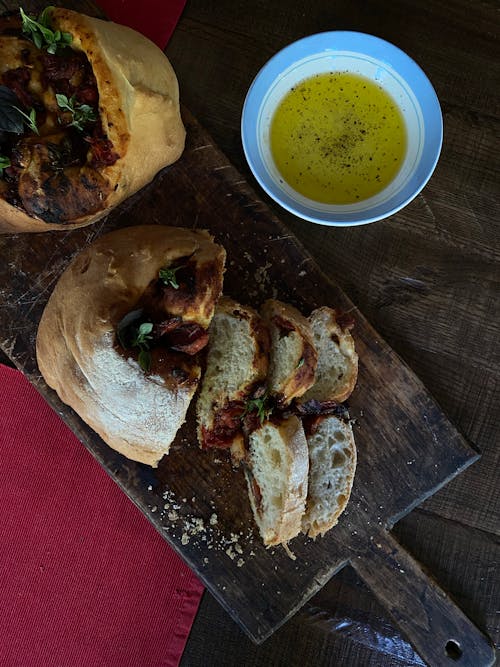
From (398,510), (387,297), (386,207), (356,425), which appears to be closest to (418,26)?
(386,207)

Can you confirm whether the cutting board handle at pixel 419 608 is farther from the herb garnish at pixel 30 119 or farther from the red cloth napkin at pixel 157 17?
the red cloth napkin at pixel 157 17

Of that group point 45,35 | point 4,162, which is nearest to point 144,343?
point 4,162

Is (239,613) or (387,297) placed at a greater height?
(387,297)

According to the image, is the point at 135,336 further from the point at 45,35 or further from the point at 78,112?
the point at 45,35

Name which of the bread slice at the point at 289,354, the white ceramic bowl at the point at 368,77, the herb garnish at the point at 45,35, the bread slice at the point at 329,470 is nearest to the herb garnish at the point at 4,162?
the herb garnish at the point at 45,35

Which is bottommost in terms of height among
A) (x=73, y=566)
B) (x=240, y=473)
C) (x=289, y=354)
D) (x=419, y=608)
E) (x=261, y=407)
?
Answer: (x=73, y=566)

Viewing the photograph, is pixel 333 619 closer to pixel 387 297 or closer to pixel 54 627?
pixel 54 627
